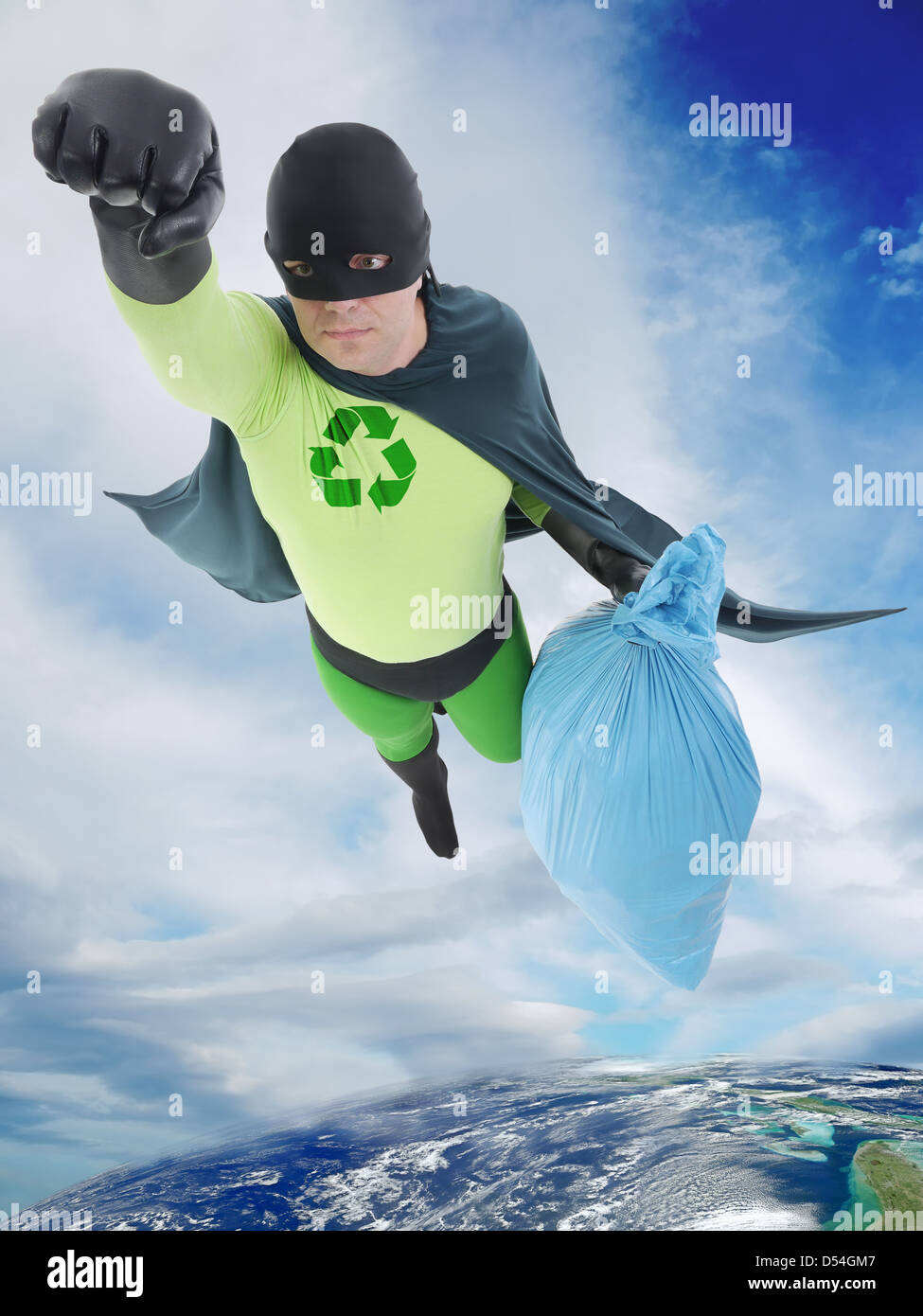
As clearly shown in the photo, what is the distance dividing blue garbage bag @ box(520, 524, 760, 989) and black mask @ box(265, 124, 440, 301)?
1.56ft

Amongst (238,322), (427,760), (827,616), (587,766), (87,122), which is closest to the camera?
(87,122)

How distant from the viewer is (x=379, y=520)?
48.1 inches

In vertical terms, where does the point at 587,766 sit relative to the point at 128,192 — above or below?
below

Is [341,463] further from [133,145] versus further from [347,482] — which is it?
[133,145]

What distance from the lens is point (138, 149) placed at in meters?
0.81

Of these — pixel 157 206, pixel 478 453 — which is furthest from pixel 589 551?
pixel 157 206

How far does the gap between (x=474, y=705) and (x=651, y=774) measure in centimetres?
38

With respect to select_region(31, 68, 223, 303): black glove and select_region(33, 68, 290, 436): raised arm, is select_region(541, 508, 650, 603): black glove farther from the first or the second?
select_region(31, 68, 223, 303): black glove

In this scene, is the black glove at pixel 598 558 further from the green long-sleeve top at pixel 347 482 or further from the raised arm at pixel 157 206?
the raised arm at pixel 157 206

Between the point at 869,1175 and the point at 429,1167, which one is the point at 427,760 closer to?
the point at 429,1167

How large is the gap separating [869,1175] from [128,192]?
8.47 ft

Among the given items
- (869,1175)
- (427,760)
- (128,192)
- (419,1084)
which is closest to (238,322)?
(128,192)

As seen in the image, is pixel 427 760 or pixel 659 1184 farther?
pixel 659 1184

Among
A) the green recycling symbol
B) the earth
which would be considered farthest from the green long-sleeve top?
the earth
